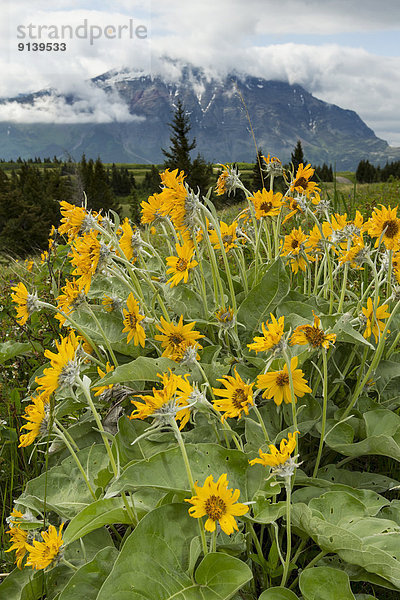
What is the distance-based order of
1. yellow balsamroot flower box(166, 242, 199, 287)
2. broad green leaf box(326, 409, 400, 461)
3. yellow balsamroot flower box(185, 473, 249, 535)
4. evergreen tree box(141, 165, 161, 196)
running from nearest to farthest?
yellow balsamroot flower box(185, 473, 249, 535), broad green leaf box(326, 409, 400, 461), yellow balsamroot flower box(166, 242, 199, 287), evergreen tree box(141, 165, 161, 196)

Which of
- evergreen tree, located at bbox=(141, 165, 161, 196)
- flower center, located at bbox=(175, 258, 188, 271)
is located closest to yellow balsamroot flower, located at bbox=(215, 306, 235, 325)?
flower center, located at bbox=(175, 258, 188, 271)

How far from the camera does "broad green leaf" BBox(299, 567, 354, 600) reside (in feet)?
4.15

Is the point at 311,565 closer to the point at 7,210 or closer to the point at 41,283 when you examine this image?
the point at 41,283

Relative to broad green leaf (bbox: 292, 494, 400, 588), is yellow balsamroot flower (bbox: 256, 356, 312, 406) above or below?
above

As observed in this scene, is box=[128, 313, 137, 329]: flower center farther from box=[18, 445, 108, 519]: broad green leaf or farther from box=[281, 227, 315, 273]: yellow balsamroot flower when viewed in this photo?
box=[281, 227, 315, 273]: yellow balsamroot flower

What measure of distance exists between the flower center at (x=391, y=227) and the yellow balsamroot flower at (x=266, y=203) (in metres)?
0.52

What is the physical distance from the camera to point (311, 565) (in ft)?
4.68

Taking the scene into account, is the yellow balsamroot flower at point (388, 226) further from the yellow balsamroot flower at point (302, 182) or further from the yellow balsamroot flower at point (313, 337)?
the yellow balsamroot flower at point (313, 337)

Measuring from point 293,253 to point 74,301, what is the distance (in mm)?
1068

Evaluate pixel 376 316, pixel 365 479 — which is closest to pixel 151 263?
pixel 376 316

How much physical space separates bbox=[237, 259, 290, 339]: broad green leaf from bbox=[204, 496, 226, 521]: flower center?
1.13 meters

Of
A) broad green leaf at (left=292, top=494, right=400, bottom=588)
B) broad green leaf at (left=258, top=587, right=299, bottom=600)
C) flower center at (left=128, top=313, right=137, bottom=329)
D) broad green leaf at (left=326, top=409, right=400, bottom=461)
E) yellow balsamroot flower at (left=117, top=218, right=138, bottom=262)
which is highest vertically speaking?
yellow balsamroot flower at (left=117, top=218, right=138, bottom=262)

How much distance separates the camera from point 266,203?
2270 millimetres

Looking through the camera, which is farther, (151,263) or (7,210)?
(7,210)
